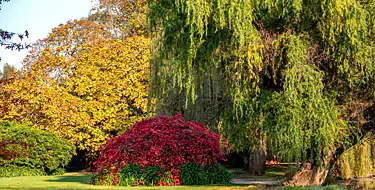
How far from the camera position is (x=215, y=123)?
17.3 m

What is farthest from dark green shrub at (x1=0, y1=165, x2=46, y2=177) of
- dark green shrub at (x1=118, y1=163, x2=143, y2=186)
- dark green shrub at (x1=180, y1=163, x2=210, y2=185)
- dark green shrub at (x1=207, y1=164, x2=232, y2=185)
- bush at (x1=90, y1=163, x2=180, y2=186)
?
dark green shrub at (x1=207, y1=164, x2=232, y2=185)

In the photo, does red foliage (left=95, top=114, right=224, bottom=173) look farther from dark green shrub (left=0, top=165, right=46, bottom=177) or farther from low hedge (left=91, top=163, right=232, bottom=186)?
dark green shrub (left=0, top=165, right=46, bottom=177)

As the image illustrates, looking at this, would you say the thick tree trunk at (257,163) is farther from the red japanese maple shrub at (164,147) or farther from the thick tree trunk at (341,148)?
the thick tree trunk at (341,148)

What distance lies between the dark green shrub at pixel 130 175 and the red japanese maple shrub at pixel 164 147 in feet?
0.54

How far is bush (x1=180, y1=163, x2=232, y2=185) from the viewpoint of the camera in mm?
16797

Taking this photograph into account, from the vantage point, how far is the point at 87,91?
29062 mm

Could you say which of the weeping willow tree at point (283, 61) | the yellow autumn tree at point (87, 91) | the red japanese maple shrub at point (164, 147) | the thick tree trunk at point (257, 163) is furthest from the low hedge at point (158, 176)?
the yellow autumn tree at point (87, 91)

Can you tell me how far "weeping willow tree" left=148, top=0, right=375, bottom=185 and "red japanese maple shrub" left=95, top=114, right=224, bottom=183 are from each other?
273 centimetres

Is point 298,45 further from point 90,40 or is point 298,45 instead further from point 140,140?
point 90,40

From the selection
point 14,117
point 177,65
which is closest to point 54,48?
point 14,117

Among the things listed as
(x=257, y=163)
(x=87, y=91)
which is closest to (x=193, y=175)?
(x=257, y=163)

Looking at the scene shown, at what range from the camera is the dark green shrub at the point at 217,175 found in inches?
673

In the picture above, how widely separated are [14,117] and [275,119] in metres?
19.6

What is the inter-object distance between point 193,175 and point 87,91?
13555mm
